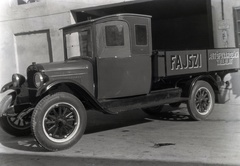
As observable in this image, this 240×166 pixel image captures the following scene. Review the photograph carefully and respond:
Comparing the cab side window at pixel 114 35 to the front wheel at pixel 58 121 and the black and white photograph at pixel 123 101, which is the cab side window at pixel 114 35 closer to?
the black and white photograph at pixel 123 101

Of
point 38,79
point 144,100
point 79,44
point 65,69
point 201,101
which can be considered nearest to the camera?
point 38,79

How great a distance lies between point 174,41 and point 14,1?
38.2ft

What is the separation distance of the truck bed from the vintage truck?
0.02 meters

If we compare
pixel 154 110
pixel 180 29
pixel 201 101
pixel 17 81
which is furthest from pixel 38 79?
pixel 180 29

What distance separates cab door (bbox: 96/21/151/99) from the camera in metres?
5.33

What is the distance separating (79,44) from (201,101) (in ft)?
8.91

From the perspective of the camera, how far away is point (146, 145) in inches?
186

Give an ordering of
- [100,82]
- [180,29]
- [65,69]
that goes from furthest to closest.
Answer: [180,29]
[100,82]
[65,69]

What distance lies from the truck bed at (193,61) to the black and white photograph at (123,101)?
0.02 m

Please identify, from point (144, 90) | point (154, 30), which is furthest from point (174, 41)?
point (144, 90)

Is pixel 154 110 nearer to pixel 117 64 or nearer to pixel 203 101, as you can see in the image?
pixel 203 101

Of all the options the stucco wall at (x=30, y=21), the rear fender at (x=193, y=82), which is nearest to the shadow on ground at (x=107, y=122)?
the rear fender at (x=193, y=82)

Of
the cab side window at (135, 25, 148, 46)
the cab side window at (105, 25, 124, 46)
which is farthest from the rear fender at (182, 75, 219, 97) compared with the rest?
the cab side window at (105, 25, 124, 46)

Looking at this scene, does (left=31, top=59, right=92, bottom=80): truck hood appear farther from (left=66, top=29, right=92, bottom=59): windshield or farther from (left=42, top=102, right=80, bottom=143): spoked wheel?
(left=42, top=102, right=80, bottom=143): spoked wheel
